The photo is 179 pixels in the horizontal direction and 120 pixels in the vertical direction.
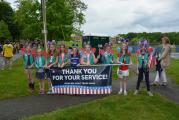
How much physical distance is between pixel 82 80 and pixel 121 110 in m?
3.04

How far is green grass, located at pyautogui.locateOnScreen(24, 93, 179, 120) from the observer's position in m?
→ 9.37

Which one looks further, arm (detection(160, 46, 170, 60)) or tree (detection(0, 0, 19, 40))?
tree (detection(0, 0, 19, 40))

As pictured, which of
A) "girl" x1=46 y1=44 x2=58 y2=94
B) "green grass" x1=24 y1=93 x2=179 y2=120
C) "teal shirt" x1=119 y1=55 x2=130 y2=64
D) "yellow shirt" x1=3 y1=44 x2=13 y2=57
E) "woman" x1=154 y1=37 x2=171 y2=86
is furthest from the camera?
"yellow shirt" x1=3 y1=44 x2=13 y2=57

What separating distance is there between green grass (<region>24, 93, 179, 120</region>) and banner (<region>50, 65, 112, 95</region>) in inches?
52.2

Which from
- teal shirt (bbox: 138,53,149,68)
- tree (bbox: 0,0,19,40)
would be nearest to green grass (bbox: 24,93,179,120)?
teal shirt (bbox: 138,53,149,68)

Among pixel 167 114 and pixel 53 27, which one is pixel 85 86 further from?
pixel 53 27

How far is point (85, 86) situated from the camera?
502 inches

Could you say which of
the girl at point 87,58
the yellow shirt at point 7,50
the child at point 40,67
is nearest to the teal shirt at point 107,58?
the girl at point 87,58

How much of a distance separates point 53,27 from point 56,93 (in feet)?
98.9

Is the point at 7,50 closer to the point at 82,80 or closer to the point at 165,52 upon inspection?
the point at 82,80

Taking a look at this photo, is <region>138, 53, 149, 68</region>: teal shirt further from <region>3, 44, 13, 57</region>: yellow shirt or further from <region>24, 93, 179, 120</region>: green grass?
<region>3, 44, 13, 57</region>: yellow shirt

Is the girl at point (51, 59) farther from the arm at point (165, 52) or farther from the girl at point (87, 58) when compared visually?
the arm at point (165, 52)

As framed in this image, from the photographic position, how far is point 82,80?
12.8 metres

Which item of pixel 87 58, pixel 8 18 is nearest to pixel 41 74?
pixel 87 58
